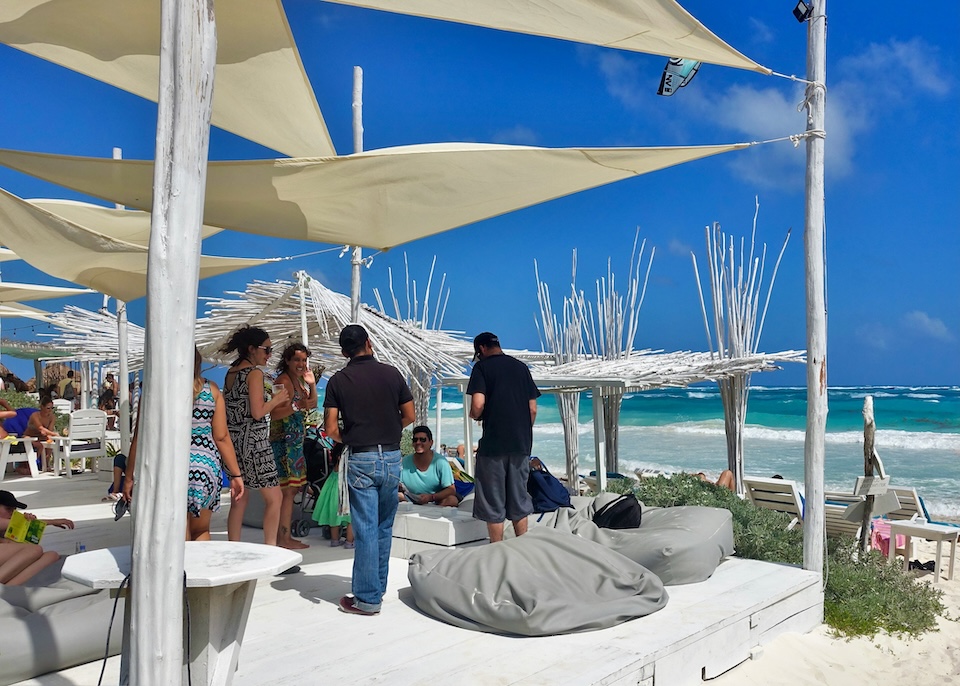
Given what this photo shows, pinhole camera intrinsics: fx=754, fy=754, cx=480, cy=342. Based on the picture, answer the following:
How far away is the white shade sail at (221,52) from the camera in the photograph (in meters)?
3.41

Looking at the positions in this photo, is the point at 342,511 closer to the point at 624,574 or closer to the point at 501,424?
the point at 501,424

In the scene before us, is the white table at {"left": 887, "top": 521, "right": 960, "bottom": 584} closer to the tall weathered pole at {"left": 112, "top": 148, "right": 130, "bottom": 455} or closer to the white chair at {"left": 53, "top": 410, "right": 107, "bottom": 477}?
the tall weathered pole at {"left": 112, "top": 148, "right": 130, "bottom": 455}

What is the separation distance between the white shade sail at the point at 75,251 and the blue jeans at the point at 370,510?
6.81ft

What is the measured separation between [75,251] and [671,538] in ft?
13.9

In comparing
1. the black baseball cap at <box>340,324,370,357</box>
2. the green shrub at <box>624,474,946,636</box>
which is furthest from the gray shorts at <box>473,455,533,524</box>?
the green shrub at <box>624,474,946,636</box>

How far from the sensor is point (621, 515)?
477cm

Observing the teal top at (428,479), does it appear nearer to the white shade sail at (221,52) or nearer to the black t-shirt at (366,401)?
the black t-shirt at (366,401)

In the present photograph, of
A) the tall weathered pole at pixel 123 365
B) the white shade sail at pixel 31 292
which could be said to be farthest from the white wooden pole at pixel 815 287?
the white shade sail at pixel 31 292

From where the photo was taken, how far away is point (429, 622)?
3.55 metres

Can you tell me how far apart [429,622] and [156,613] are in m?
1.81

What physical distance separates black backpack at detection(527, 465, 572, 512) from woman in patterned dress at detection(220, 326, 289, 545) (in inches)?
68.1

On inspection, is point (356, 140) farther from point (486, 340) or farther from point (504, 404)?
point (504, 404)

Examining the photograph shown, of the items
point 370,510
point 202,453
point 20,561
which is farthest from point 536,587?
point 20,561

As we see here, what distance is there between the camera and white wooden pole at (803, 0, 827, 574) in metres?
4.19
